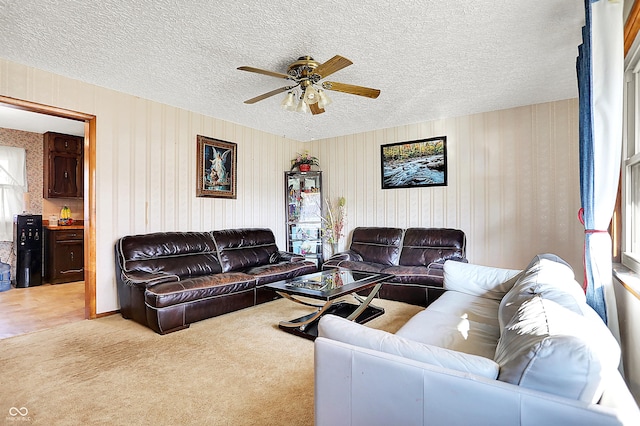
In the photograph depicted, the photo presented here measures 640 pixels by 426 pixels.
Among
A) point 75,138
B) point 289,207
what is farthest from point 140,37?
point 75,138

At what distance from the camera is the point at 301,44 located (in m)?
2.66

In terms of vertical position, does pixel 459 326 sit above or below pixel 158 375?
above

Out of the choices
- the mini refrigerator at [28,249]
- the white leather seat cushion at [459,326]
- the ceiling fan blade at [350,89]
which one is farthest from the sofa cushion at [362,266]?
the mini refrigerator at [28,249]

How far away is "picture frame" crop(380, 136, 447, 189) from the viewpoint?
4.80 metres

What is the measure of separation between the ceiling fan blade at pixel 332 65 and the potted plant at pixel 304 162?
9.88 ft

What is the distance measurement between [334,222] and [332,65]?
348cm

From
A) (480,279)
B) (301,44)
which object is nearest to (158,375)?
(480,279)

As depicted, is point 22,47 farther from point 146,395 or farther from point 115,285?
point 146,395

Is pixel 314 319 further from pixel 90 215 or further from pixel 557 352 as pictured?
pixel 90 215

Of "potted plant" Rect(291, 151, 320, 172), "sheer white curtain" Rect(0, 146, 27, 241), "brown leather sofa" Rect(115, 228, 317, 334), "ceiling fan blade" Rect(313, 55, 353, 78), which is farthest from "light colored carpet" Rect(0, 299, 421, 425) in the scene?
"sheer white curtain" Rect(0, 146, 27, 241)

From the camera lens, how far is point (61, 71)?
3.17 metres

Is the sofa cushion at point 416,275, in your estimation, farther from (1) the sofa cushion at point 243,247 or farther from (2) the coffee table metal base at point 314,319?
(1) the sofa cushion at point 243,247

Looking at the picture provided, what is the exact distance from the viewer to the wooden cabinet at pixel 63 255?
5344 mm

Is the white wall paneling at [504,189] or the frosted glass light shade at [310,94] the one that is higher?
the frosted glass light shade at [310,94]
